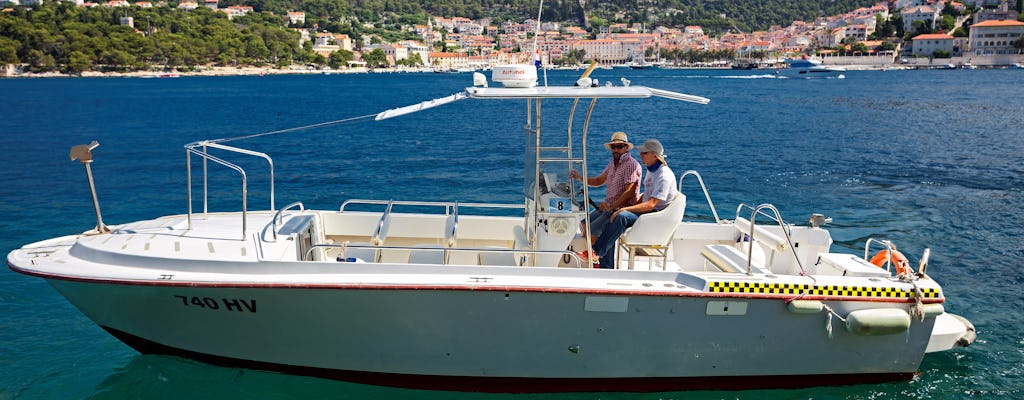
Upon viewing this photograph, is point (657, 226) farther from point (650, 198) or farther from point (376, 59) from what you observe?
point (376, 59)

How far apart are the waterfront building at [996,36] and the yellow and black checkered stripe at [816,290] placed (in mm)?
164557

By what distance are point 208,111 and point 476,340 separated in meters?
50.9

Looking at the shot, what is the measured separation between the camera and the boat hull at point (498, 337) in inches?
226

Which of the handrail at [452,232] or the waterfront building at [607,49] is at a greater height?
the waterfront building at [607,49]

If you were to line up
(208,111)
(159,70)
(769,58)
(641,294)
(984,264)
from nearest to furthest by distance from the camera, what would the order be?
(641,294) → (984,264) → (208,111) → (159,70) → (769,58)

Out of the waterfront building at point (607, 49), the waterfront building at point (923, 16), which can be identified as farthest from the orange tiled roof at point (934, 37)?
the waterfront building at point (607, 49)

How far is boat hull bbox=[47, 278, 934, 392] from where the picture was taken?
575 centimetres

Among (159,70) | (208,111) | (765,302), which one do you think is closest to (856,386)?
(765,302)

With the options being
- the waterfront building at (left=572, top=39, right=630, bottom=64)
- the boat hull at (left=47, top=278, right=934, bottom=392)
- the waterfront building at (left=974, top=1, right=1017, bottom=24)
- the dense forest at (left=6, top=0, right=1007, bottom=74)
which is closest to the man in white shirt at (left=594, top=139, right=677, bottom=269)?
the boat hull at (left=47, top=278, right=934, bottom=392)

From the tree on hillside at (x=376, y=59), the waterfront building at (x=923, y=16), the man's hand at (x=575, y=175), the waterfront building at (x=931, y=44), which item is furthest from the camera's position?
the tree on hillside at (x=376, y=59)

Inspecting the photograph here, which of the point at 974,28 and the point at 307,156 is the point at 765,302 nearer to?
the point at 307,156

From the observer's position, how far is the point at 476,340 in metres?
5.94

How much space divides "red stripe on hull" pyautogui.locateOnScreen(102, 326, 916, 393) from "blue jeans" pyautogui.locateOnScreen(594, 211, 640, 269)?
1.10m

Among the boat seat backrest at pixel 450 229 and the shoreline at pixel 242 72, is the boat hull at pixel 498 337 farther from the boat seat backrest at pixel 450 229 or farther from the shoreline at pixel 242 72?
the shoreline at pixel 242 72
